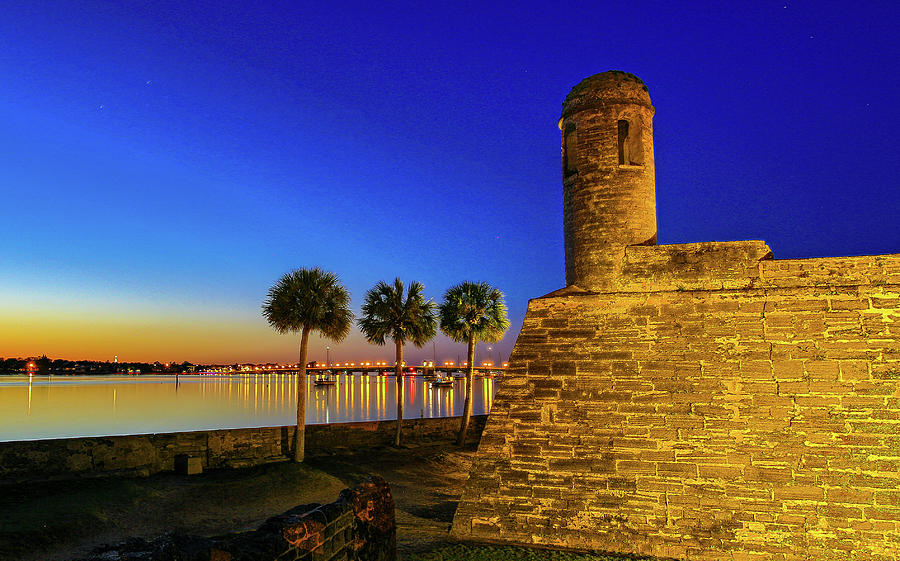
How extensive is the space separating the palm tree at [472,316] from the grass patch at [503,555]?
17.3 meters

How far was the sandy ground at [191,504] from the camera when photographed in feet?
32.7

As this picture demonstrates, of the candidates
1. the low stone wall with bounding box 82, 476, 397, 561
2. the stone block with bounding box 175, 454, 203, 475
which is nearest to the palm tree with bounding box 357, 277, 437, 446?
the stone block with bounding box 175, 454, 203, 475

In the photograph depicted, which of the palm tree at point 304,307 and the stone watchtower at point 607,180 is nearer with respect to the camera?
the stone watchtower at point 607,180

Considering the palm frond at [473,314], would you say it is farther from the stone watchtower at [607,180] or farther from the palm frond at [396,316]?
the stone watchtower at [607,180]

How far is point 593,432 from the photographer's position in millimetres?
8391

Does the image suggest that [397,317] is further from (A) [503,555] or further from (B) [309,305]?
(A) [503,555]

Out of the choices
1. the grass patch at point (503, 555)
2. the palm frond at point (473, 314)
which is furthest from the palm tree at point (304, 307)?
the grass patch at point (503, 555)

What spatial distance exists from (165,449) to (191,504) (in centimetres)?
320

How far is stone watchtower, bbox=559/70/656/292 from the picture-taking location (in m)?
9.43

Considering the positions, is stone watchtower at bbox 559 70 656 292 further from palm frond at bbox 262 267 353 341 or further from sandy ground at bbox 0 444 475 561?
palm frond at bbox 262 267 353 341

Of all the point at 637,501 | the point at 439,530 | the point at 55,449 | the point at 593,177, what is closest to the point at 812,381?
the point at 637,501

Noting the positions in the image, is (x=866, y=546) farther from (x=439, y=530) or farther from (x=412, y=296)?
(x=412, y=296)

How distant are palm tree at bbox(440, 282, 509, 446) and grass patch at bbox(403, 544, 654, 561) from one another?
17.3 metres

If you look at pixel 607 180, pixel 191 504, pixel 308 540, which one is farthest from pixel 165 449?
pixel 607 180
